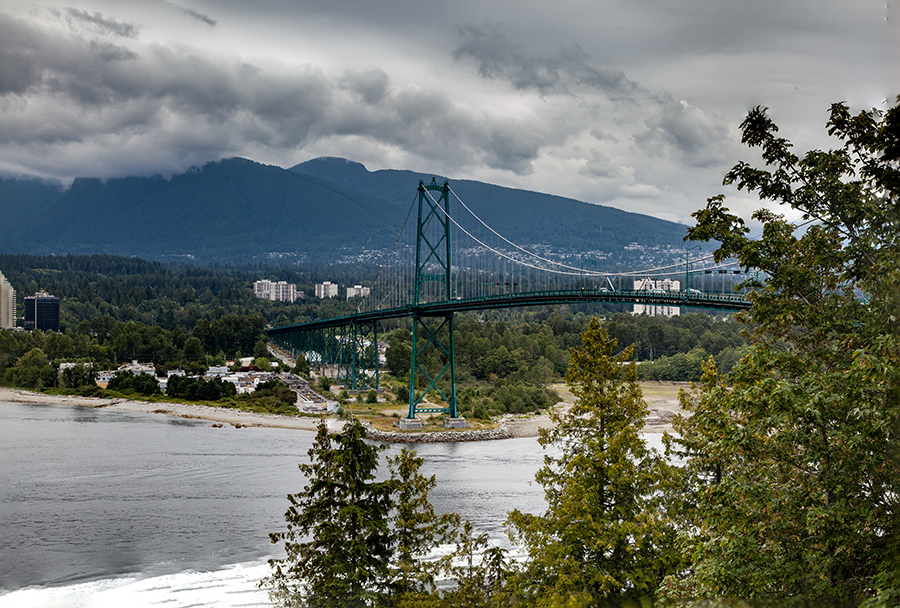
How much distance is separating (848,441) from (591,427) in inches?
116

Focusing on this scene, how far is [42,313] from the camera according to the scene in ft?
205

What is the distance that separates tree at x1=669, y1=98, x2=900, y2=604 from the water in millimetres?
7859

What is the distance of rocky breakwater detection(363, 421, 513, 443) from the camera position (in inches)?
995

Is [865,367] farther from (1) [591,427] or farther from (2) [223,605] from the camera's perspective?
(2) [223,605]

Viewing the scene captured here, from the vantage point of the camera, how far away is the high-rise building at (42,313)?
61.9 m

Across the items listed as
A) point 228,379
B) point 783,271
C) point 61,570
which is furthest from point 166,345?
point 783,271

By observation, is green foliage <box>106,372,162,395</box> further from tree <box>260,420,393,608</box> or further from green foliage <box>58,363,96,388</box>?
tree <box>260,420,393,608</box>

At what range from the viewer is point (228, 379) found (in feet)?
131

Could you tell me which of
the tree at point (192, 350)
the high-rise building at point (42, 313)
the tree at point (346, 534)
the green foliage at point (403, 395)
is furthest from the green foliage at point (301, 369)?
the tree at point (346, 534)

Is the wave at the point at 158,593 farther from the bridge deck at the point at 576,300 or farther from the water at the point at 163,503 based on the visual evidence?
the bridge deck at the point at 576,300

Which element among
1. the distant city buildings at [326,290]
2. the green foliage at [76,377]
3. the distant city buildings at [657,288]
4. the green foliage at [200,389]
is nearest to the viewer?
the distant city buildings at [657,288]

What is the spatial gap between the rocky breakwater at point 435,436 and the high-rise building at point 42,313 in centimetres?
4635

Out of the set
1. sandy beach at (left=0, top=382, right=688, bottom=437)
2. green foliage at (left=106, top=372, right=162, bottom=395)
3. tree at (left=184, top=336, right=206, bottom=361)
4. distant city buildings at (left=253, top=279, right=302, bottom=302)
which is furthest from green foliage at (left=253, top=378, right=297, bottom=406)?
distant city buildings at (left=253, top=279, right=302, bottom=302)

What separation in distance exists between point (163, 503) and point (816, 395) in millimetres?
15060
